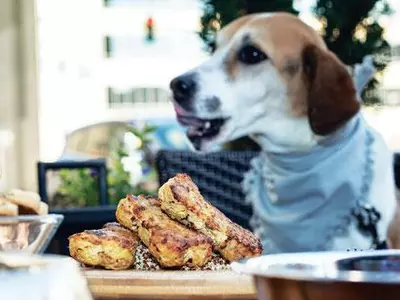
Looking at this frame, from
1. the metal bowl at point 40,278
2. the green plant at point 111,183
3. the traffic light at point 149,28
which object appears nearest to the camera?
the metal bowl at point 40,278

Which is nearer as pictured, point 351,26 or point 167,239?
point 167,239

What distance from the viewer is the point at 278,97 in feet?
6.34

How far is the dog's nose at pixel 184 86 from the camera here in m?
1.87

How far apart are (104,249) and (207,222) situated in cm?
8

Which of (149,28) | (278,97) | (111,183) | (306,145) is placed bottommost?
(111,183)

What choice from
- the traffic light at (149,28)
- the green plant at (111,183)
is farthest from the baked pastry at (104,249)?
the traffic light at (149,28)

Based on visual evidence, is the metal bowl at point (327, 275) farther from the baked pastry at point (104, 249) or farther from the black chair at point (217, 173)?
the black chair at point (217, 173)

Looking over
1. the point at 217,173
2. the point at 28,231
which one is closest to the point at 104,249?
the point at 28,231

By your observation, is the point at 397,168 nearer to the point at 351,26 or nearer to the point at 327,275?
the point at 351,26

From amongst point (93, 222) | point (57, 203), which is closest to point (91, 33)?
point (57, 203)

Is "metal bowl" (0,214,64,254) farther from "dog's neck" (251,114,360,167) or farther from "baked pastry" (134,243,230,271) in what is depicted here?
"dog's neck" (251,114,360,167)

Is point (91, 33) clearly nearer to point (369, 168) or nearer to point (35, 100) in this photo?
point (35, 100)

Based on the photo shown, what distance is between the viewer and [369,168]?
1802mm

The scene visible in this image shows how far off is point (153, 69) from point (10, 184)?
22.9 feet
